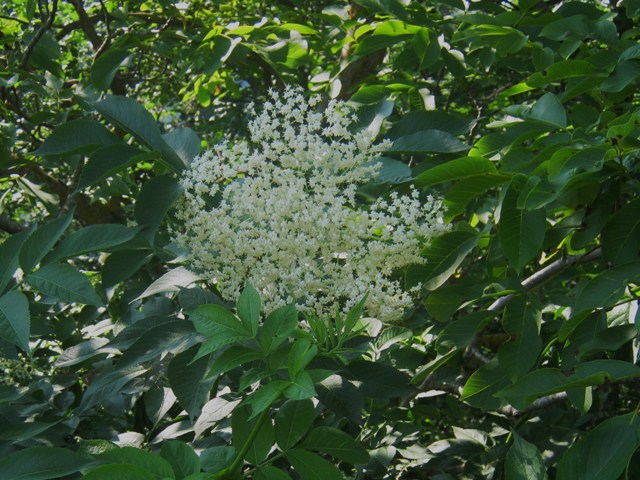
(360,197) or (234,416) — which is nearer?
(234,416)

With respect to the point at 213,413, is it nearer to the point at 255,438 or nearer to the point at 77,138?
the point at 255,438

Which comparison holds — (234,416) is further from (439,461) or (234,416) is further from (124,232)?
(439,461)

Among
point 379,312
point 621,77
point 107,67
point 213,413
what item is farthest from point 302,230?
point 107,67

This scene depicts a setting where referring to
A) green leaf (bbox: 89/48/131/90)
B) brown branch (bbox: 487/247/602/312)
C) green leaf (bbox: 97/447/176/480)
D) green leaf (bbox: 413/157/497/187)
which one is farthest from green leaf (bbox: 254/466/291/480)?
green leaf (bbox: 89/48/131/90)

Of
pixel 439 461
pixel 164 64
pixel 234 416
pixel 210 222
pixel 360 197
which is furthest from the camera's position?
pixel 164 64

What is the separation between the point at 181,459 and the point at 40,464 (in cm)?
20

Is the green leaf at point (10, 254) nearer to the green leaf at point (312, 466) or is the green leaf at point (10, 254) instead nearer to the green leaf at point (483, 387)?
the green leaf at point (312, 466)

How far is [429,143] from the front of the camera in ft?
4.81

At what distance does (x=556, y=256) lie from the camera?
1759 mm


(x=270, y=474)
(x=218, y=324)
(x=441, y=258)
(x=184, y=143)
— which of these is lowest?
(x=270, y=474)

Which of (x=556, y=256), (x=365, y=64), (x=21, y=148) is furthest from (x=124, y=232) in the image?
(x=21, y=148)

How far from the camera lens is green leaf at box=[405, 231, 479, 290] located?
1296 mm

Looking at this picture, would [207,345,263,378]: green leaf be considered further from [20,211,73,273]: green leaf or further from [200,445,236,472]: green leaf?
[20,211,73,273]: green leaf

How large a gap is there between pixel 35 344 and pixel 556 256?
1.33 meters
